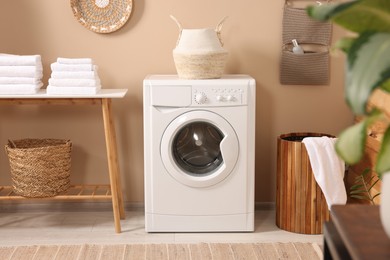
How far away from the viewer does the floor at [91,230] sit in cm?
333

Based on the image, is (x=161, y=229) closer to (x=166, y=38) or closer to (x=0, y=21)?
(x=166, y=38)

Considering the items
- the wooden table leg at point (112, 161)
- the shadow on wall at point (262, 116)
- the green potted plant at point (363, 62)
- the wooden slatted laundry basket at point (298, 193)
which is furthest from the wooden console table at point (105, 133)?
the green potted plant at point (363, 62)

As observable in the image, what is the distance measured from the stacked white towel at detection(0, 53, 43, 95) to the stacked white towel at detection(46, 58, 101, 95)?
96 millimetres

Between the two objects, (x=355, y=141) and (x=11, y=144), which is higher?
(x=355, y=141)

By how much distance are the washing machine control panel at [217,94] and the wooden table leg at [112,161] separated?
17.8 inches

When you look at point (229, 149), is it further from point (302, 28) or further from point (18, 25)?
point (18, 25)

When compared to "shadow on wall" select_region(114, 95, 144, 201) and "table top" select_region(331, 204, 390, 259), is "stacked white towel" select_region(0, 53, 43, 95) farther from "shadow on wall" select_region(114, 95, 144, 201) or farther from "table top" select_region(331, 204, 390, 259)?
"table top" select_region(331, 204, 390, 259)

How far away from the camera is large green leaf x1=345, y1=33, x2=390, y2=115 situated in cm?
97

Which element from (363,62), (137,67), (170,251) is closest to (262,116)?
(137,67)

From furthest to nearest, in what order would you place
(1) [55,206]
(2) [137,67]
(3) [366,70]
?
1. (1) [55,206]
2. (2) [137,67]
3. (3) [366,70]

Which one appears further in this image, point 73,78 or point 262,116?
point 262,116

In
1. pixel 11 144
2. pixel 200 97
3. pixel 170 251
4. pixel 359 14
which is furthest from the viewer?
pixel 11 144

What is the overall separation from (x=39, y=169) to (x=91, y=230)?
43 cm

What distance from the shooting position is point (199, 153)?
3.40m
